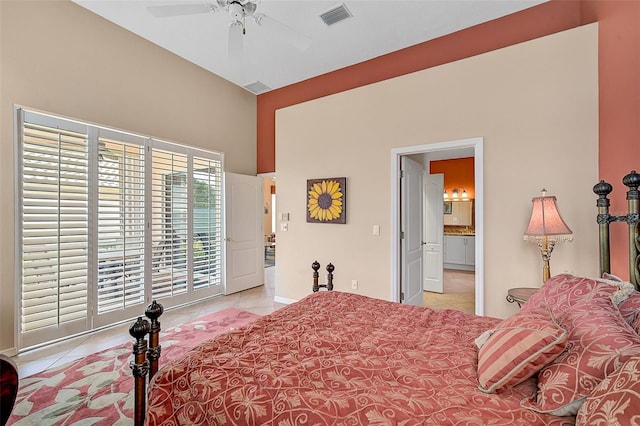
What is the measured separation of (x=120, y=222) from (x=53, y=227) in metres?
0.66

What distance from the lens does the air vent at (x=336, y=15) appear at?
348 centimetres

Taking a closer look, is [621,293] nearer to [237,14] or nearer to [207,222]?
[237,14]

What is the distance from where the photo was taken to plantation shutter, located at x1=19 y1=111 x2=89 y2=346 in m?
2.96

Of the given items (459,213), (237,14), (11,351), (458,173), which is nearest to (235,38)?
(237,14)

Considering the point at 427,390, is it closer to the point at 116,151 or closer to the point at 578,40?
the point at 578,40

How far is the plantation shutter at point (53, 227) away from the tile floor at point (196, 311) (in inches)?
8.4

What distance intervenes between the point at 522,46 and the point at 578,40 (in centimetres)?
43


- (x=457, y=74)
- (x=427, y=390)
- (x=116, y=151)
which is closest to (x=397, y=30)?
(x=457, y=74)

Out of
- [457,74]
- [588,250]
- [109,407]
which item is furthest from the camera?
[457,74]

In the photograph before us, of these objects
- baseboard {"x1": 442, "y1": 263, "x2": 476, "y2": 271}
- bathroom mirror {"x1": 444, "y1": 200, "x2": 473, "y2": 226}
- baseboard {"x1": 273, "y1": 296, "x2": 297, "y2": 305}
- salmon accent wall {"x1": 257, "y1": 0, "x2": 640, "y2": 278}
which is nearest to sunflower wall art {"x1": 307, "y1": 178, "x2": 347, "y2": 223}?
baseboard {"x1": 273, "y1": 296, "x2": 297, "y2": 305}

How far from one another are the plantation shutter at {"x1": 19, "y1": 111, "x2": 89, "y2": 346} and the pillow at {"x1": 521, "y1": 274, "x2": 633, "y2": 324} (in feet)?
14.0

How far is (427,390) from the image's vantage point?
3.67 feet

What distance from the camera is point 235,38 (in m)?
2.97

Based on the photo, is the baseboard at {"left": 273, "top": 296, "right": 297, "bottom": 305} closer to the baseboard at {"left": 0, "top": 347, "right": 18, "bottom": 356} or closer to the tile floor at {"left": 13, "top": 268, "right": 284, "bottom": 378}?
the tile floor at {"left": 13, "top": 268, "right": 284, "bottom": 378}
